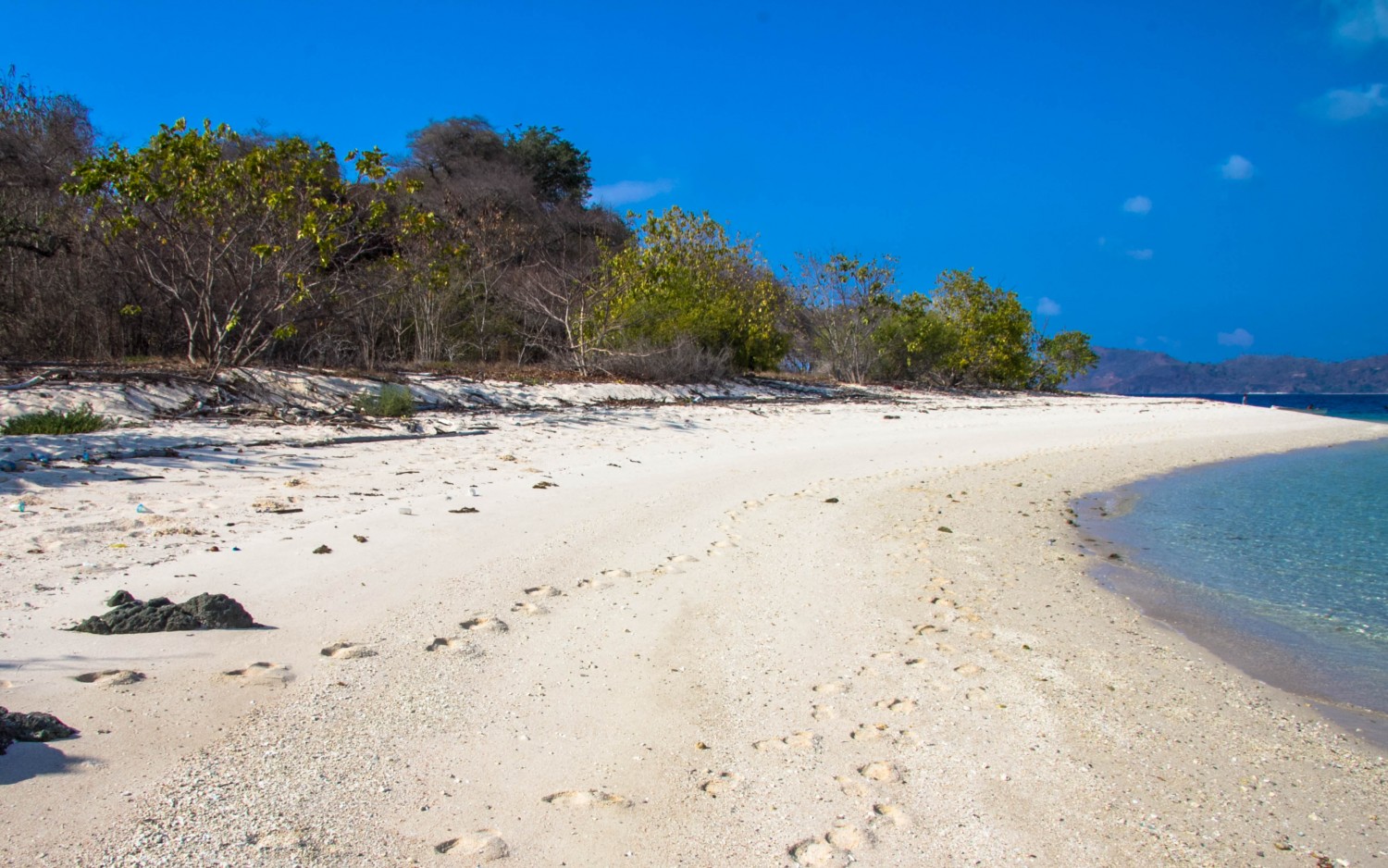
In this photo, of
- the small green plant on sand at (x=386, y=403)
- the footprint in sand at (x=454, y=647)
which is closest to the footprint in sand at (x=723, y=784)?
the footprint in sand at (x=454, y=647)

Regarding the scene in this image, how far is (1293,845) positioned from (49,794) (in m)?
3.61

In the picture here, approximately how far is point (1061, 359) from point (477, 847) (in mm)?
32018

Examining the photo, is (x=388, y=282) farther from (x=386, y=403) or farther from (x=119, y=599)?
(x=119, y=599)

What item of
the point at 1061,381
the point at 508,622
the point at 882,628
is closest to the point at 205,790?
the point at 508,622

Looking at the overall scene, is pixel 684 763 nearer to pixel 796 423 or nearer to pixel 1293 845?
pixel 1293 845

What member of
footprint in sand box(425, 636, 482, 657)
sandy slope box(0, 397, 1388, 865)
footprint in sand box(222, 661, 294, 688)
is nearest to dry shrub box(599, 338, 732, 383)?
sandy slope box(0, 397, 1388, 865)

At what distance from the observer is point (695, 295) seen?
1861 centimetres

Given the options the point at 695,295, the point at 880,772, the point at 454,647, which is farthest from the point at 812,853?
the point at 695,295

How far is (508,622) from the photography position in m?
3.99

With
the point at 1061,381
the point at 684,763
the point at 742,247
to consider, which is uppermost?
the point at 742,247

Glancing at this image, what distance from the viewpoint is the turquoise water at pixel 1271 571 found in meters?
4.41

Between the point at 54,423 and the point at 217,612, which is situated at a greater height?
the point at 54,423

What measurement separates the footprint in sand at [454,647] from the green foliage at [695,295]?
495 inches

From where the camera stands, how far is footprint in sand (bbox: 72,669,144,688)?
9.62 feet
